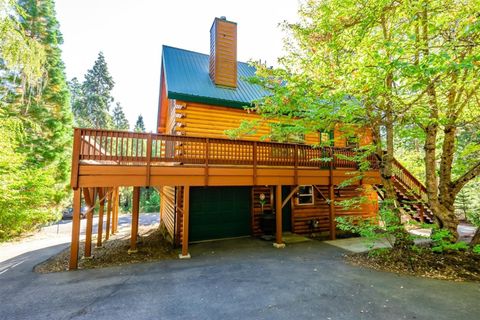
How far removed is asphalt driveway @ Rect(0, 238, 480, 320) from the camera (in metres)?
3.55

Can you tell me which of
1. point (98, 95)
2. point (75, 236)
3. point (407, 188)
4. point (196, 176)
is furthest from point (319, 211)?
point (98, 95)

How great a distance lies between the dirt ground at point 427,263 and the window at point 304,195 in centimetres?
412

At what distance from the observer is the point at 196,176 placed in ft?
22.0

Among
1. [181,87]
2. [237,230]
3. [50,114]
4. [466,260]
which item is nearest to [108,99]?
[50,114]

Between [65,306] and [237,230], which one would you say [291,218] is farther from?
[65,306]

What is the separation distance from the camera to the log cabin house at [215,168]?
6.00 metres

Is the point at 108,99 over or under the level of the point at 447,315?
over

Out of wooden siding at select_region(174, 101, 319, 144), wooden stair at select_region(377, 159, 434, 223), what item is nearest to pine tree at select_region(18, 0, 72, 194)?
wooden siding at select_region(174, 101, 319, 144)

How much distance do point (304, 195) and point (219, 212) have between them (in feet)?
13.2

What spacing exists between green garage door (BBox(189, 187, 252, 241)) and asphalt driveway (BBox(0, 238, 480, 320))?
2.70 m

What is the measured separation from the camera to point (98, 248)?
7.81 metres

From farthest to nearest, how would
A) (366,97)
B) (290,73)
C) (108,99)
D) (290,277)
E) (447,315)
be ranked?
(108,99)
(290,73)
(366,97)
(290,277)
(447,315)

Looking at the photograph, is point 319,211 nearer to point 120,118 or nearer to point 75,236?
point 75,236

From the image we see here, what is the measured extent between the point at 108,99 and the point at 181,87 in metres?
26.5
